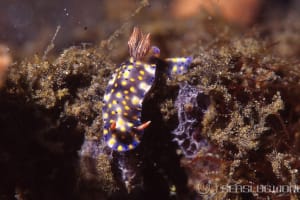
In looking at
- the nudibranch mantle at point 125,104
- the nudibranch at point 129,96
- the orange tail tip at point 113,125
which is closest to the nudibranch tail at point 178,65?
the nudibranch at point 129,96

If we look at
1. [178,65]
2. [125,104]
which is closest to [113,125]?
[125,104]

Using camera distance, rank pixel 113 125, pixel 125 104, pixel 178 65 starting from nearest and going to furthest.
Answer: pixel 113 125 → pixel 125 104 → pixel 178 65

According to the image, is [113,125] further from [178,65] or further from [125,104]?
[178,65]

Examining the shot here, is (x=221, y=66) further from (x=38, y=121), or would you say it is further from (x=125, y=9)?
(x=125, y=9)

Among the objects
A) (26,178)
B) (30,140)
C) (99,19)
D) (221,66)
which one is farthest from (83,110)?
(99,19)

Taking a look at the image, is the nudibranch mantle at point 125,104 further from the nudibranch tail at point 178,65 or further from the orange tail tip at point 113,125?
the nudibranch tail at point 178,65

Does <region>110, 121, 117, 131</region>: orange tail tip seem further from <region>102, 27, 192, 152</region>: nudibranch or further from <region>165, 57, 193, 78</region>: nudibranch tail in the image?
<region>165, 57, 193, 78</region>: nudibranch tail
